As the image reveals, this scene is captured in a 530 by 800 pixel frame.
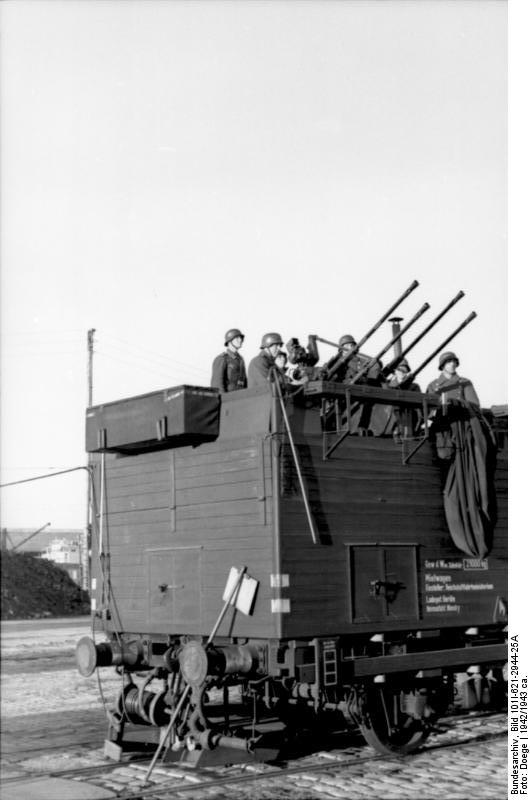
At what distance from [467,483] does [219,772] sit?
11.9 ft

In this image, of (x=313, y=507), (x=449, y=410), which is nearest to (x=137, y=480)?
(x=313, y=507)

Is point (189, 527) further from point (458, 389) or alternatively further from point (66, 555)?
point (66, 555)

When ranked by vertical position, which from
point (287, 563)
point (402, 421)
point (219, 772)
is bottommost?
point (219, 772)

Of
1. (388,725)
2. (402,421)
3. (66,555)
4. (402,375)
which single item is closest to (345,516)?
(402,421)

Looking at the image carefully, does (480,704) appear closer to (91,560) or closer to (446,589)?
(446,589)

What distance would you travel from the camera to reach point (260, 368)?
9352 millimetres

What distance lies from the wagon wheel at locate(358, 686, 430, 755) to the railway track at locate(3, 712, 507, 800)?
11 centimetres

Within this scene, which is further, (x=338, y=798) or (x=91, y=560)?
(x=91, y=560)

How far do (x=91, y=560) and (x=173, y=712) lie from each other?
2494mm

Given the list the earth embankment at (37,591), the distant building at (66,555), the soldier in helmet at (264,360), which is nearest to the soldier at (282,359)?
the soldier in helmet at (264,360)

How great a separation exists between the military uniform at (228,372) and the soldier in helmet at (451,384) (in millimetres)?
2156

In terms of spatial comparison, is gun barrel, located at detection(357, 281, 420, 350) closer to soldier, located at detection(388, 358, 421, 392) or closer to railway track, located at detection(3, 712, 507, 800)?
soldier, located at detection(388, 358, 421, 392)

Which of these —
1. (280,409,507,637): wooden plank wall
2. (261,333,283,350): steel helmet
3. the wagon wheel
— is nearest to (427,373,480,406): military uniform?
(280,409,507,637): wooden plank wall

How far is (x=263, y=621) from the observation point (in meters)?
8.38
